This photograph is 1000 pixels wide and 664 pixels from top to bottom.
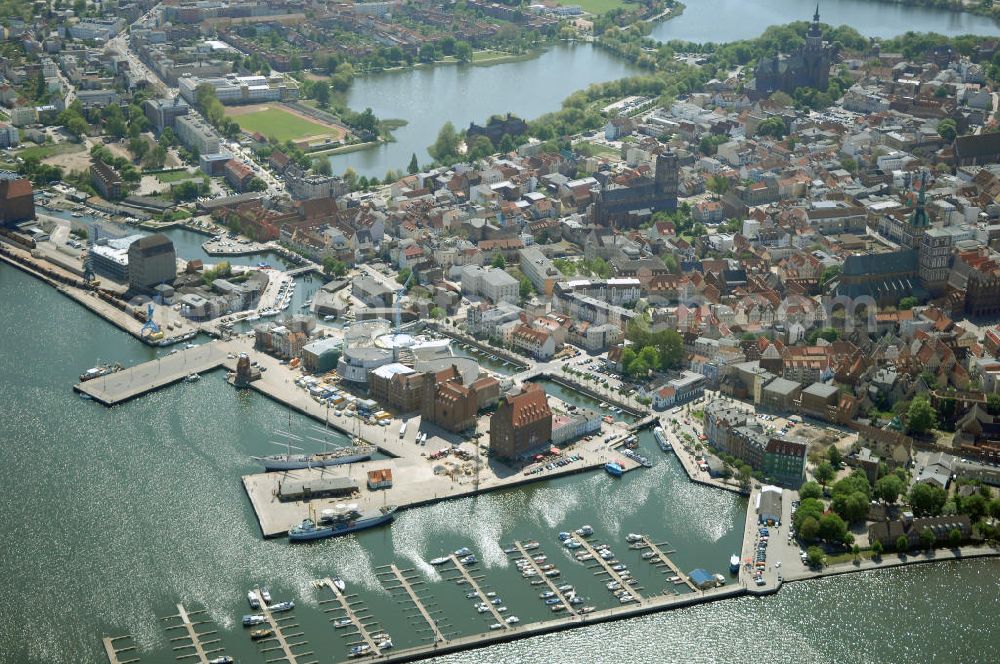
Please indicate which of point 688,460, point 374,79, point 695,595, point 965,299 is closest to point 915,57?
point 374,79

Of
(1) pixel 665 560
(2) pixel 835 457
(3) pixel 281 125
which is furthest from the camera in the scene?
(3) pixel 281 125

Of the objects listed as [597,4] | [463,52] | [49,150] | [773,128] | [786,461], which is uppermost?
[597,4]

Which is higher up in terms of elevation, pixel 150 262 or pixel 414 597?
pixel 150 262

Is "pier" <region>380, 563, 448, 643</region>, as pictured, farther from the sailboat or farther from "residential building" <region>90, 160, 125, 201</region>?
"residential building" <region>90, 160, 125, 201</region>

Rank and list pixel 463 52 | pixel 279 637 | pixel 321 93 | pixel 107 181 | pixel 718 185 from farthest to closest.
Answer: pixel 463 52, pixel 321 93, pixel 718 185, pixel 107 181, pixel 279 637

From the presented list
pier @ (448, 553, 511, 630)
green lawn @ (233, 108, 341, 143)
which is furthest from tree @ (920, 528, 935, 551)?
green lawn @ (233, 108, 341, 143)

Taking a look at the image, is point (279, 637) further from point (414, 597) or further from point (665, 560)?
point (665, 560)

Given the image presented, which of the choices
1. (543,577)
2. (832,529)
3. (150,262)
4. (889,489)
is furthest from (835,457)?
(150,262)
